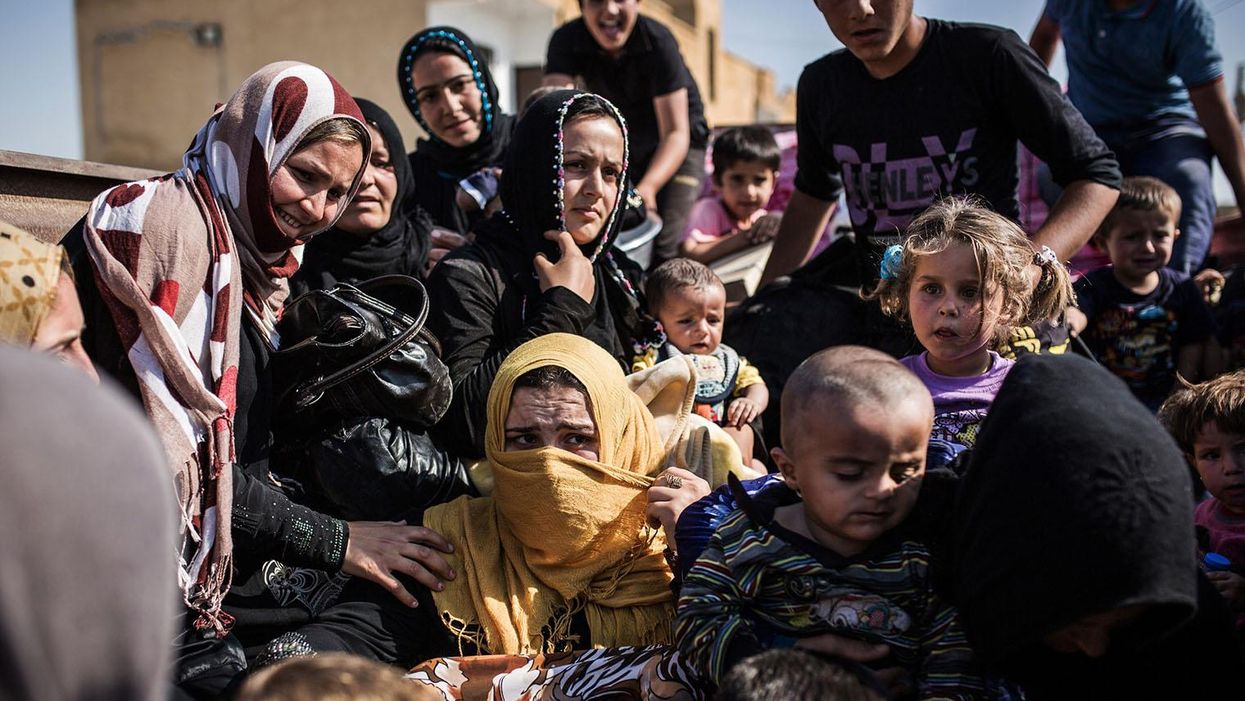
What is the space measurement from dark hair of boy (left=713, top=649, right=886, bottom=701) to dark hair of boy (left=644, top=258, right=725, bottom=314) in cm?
245

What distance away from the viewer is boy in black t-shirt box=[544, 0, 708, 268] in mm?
5715

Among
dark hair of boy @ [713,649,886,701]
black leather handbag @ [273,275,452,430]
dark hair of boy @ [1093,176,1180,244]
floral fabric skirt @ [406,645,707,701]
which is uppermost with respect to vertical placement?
dark hair of boy @ [1093,176,1180,244]

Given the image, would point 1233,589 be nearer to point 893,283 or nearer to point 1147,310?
point 893,283

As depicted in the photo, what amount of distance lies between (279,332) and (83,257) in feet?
1.98

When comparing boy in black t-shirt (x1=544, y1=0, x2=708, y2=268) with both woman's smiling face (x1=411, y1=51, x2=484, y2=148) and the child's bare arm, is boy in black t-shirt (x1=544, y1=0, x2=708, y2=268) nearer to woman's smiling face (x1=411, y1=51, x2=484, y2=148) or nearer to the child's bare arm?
woman's smiling face (x1=411, y1=51, x2=484, y2=148)

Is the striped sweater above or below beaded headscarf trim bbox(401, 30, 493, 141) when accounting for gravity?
below

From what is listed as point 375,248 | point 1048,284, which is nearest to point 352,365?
point 375,248

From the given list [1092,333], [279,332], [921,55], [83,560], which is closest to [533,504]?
[279,332]

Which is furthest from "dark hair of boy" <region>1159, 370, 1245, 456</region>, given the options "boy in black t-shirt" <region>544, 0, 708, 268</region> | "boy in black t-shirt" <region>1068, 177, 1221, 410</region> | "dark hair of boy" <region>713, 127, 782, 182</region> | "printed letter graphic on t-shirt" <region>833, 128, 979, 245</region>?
"dark hair of boy" <region>713, 127, 782, 182</region>

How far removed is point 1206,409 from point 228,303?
8.63 feet

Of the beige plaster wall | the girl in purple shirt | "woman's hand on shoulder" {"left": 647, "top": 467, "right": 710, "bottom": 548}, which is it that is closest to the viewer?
"woman's hand on shoulder" {"left": 647, "top": 467, "right": 710, "bottom": 548}

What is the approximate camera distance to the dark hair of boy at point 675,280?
4215mm

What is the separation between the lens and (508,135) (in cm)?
541

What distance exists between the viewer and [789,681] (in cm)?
180
